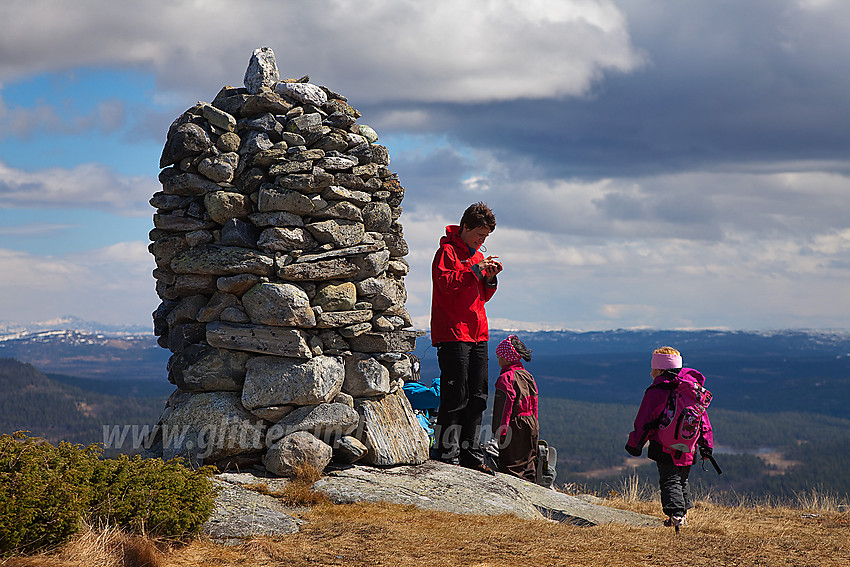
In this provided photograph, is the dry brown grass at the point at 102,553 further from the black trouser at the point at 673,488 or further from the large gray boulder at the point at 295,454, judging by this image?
the black trouser at the point at 673,488

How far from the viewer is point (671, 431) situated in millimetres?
8195

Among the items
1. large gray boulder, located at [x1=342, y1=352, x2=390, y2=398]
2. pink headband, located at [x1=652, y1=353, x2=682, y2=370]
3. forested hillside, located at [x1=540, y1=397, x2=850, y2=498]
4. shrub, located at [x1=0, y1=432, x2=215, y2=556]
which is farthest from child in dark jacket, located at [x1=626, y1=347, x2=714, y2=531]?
forested hillside, located at [x1=540, y1=397, x2=850, y2=498]

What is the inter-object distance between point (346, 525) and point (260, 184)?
4.28 meters

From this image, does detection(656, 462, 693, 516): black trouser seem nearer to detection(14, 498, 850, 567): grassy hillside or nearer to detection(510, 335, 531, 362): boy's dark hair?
detection(14, 498, 850, 567): grassy hillside

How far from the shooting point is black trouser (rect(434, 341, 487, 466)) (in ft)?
29.4

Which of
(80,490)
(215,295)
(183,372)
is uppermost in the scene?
(215,295)

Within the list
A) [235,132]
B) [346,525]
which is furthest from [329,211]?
[346,525]

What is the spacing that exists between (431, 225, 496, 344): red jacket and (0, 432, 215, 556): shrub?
3.33m

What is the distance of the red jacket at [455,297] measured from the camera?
8891mm

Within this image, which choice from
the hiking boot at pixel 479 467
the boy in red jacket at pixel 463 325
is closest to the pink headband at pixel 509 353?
the boy in red jacket at pixel 463 325

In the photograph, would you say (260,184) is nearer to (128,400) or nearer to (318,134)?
(318,134)

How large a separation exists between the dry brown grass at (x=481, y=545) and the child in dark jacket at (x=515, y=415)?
2.35 meters

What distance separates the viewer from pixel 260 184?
360 inches

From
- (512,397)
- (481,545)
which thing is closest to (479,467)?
(512,397)
